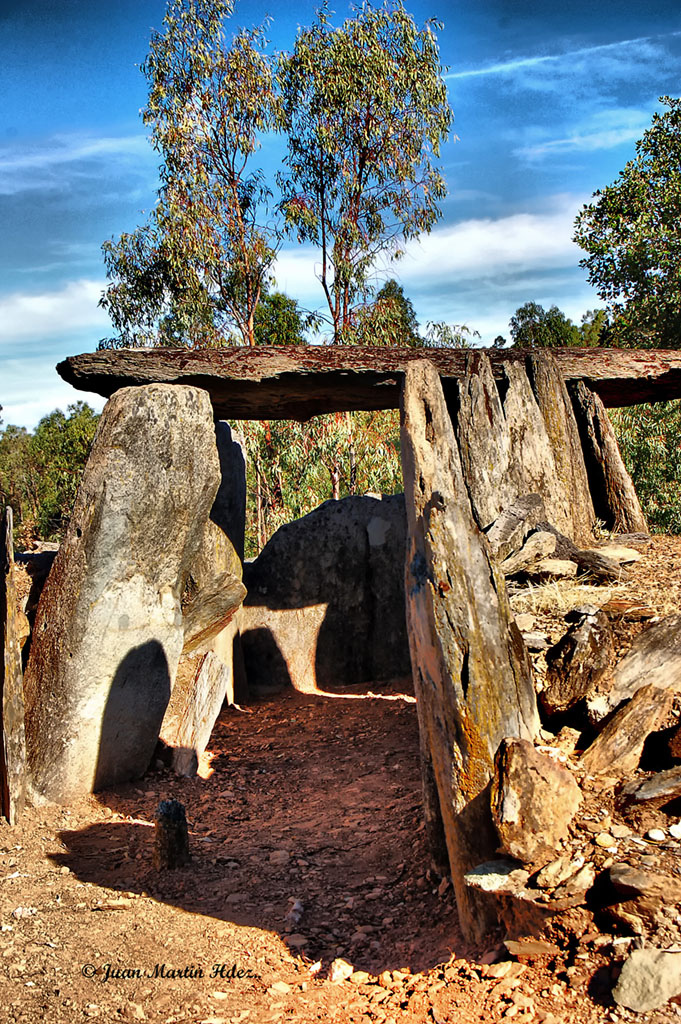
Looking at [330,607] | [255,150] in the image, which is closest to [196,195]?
[255,150]

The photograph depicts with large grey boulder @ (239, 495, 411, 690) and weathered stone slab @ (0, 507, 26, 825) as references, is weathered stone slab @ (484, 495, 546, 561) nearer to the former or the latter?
large grey boulder @ (239, 495, 411, 690)

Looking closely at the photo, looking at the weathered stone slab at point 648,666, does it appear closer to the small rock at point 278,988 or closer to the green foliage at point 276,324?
the small rock at point 278,988

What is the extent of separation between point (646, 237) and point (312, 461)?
6.97 meters

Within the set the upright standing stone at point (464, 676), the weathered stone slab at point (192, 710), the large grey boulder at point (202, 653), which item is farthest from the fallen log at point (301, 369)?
the upright standing stone at point (464, 676)

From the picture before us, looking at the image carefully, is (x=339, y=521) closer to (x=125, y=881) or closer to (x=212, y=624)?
(x=212, y=624)

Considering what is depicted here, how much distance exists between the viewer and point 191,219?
686 inches

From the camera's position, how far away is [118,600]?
22.3ft

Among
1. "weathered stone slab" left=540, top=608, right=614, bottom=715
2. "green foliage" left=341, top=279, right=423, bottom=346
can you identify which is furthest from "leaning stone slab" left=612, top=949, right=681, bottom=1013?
"green foliage" left=341, top=279, right=423, bottom=346

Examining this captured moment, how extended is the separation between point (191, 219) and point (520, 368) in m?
10.9

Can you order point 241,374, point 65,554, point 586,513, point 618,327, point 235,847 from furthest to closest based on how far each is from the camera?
1. point 618,327
2. point 586,513
3. point 241,374
4. point 65,554
5. point 235,847

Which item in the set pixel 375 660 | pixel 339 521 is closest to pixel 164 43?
pixel 339 521

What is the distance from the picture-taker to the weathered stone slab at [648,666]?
479cm

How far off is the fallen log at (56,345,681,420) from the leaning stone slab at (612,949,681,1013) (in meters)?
4.92

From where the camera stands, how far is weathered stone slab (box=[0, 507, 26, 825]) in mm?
6254
